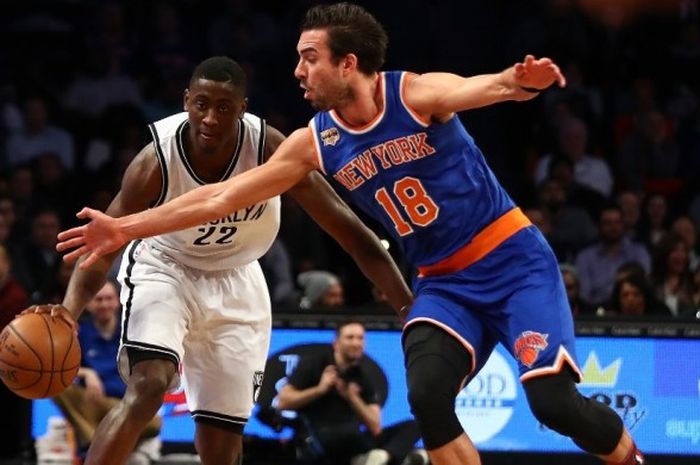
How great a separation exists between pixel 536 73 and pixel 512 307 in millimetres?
938

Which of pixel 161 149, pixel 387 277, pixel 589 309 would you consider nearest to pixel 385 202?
pixel 387 277

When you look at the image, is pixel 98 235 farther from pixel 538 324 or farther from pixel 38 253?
pixel 38 253

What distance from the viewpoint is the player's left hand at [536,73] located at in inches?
209

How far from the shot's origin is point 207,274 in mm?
6723

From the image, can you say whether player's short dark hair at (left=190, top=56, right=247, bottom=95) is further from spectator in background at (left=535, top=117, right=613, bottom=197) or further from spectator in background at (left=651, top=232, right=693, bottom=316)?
spectator in background at (left=535, top=117, right=613, bottom=197)

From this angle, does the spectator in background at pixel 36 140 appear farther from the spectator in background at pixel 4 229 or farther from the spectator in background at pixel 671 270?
the spectator in background at pixel 671 270

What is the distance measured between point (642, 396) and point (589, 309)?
1.42 meters

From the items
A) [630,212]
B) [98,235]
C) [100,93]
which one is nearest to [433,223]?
[98,235]

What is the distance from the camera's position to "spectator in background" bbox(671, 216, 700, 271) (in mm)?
11195

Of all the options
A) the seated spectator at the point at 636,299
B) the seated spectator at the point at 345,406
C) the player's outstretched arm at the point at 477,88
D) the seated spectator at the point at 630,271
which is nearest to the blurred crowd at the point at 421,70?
the seated spectator at the point at 630,271

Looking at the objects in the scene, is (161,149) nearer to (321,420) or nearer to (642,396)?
(321,420)

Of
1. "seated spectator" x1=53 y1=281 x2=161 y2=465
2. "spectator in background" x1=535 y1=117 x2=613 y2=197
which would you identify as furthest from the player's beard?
A: "spectator in background" x1=535 y1=117 x2=613 y2=197

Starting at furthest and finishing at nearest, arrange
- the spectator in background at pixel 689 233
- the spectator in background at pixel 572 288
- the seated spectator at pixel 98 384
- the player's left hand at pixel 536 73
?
the spectator in background at pixel 689 233
the spectator in background at pixel 572 288
the seated spectator at pixel 98 384
the player's left hand at pixel 536 73

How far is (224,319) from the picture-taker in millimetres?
6664
